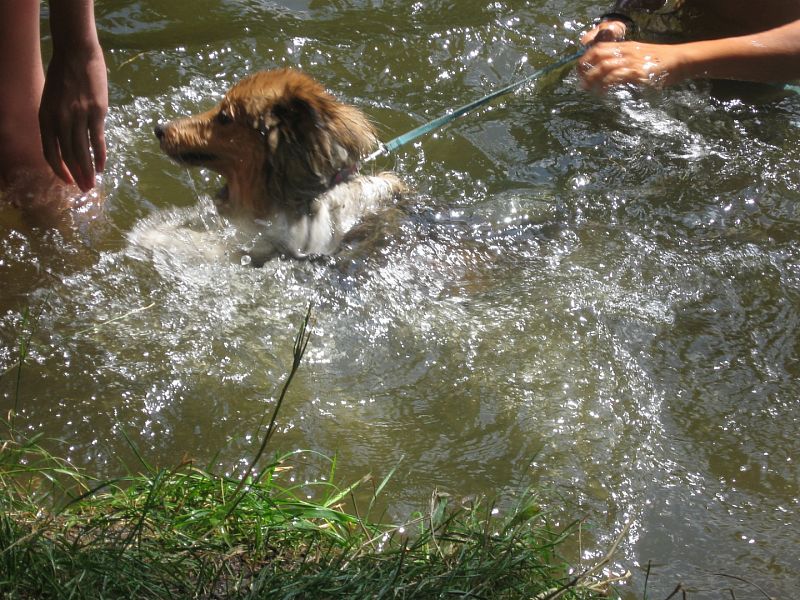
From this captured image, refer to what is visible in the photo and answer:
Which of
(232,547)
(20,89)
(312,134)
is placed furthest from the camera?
(312,134)

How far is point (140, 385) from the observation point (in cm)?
314

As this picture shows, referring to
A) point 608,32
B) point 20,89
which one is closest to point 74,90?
point 20,89

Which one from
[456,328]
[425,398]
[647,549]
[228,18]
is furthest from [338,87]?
[647,549]

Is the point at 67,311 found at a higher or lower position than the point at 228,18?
lower

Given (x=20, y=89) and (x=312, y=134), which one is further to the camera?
(x=312, y=134)

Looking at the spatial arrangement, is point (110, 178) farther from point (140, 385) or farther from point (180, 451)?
point (180, 451)

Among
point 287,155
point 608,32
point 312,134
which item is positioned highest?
point 608,32

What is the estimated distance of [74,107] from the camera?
277cm

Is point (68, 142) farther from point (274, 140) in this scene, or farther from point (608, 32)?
point (608, 32)

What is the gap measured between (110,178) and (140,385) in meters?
1.68

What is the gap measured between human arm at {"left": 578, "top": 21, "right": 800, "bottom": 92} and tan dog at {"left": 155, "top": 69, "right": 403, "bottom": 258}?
152cm

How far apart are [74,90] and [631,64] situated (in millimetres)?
3149

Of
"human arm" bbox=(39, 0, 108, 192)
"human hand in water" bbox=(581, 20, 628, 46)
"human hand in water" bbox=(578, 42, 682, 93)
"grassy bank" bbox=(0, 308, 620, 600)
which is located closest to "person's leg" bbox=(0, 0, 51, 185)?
"human arm" bbox=(39, 0, 108, 192)

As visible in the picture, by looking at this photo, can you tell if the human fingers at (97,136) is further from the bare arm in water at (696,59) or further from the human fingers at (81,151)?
the bare arm in water at (696,59)
